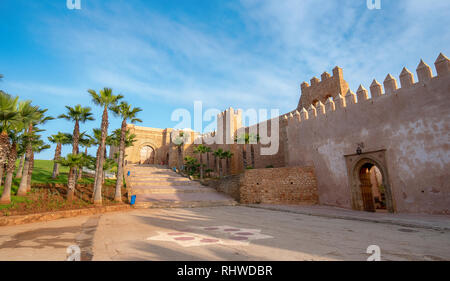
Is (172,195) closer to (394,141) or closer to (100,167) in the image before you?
(100,167)

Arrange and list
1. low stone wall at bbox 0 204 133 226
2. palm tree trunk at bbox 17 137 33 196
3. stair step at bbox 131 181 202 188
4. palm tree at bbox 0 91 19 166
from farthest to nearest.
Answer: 1. stair step at bbox 131 181 202 188
2. palm tree trunk at bbox 17 137 33 196
3. palm tree at bbox 0 91 19 166
4. low stone wall at bbox 0 204 133 226

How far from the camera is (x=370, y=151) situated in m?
10.8

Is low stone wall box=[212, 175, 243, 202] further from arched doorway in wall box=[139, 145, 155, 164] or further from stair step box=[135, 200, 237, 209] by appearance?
arched doorway in wall box=[139, 145, 155, 164]

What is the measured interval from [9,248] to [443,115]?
1415cm

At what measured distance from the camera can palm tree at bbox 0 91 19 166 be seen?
354 inches

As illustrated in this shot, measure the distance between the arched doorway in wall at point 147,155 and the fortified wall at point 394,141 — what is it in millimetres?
31105

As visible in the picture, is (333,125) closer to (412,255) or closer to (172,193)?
(412,255)

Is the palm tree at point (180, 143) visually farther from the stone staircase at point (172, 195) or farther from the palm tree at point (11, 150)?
the palm tree at point (11, 150)

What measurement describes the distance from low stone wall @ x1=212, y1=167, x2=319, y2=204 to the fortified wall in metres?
0.70

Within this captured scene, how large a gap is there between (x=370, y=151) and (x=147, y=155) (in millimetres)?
35130

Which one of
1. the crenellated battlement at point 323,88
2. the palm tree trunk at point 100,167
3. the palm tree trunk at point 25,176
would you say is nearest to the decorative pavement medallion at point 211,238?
the palm tree trunk at point 100,167

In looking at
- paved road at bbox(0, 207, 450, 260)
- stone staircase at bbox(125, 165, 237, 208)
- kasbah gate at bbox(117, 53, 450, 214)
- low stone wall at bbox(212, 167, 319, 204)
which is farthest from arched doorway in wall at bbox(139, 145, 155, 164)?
paved road at bbox(0, 207, 450, 260)
